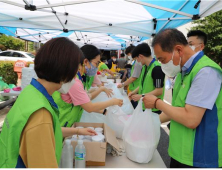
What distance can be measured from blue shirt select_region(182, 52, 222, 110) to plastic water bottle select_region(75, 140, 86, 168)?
73 cm

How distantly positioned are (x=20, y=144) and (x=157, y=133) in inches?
37.4

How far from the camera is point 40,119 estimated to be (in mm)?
700

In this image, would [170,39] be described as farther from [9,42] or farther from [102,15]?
[9,42]

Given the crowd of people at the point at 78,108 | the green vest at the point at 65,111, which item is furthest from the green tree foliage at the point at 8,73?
the crowd of people at the point at 78,108

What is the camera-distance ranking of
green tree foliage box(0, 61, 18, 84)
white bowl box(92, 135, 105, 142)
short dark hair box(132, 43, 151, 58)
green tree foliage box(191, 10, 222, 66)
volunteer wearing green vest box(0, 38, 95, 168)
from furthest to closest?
green tree foliage box(191, 10, 222, 66) < green tree foliage box(0, 61, 18, 84) < short dark hair box(132, 43, 151, 58) < white bowl box(92, 135, 105, 142) < volunteer wearing green vest box(0, 38, 95, 168)

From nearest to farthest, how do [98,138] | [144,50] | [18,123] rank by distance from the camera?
[18,123]
[98,138]
[144,50]

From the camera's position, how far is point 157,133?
1.31m

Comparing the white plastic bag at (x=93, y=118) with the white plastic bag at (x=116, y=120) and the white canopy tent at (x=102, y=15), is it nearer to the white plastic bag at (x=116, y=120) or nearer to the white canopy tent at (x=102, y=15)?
the white plastic bag at (x=116, y=120)

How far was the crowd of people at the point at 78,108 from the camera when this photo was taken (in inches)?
27.7

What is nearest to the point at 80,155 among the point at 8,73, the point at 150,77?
the point at 150,77

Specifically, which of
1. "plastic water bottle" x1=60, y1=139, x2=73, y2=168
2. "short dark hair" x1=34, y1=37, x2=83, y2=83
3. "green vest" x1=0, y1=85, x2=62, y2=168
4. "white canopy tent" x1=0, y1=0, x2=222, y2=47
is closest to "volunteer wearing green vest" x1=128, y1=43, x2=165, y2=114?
"white canopy tent" x1=0, y1=0, x2=222, y2=47

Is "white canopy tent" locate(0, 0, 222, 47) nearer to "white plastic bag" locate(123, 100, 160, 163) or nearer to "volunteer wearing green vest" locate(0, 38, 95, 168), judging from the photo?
"white plastic bag" locate(123, 100, 160, 163)

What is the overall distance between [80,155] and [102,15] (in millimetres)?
3902

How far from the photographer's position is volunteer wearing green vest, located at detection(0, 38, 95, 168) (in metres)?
0.69
